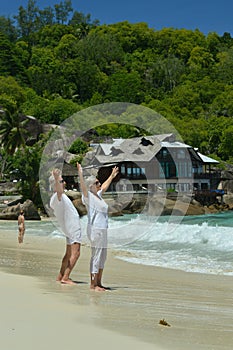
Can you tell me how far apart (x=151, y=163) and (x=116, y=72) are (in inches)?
2680

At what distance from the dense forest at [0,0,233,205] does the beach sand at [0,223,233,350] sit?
189 feet

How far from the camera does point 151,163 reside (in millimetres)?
61062

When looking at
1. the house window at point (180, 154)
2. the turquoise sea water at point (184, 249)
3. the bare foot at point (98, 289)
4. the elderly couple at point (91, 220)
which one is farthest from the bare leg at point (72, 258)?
the house window at point (180, 154)

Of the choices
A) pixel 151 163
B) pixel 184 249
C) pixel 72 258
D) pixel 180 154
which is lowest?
pixel 184 249

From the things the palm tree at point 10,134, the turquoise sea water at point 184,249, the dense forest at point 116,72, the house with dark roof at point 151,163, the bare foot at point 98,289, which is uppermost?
the dense forest at point 116,72

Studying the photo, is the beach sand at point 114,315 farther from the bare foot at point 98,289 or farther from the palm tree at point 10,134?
the palm tree at point 10,134

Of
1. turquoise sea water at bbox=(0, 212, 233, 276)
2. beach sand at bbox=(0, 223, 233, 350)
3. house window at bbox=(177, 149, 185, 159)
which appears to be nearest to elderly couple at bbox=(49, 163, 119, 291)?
beach sand at bbox=(0, 223, 233, 350)

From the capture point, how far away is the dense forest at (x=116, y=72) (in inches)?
3590

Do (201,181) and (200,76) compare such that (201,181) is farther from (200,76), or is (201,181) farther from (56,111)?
(200,76)

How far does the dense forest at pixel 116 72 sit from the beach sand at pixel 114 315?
57465 mm

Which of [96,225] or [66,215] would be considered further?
[66,215]

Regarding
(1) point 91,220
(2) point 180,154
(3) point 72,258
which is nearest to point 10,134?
(2) point 180,154

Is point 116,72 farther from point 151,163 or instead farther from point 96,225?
point 96,225

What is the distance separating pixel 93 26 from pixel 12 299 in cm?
15788
